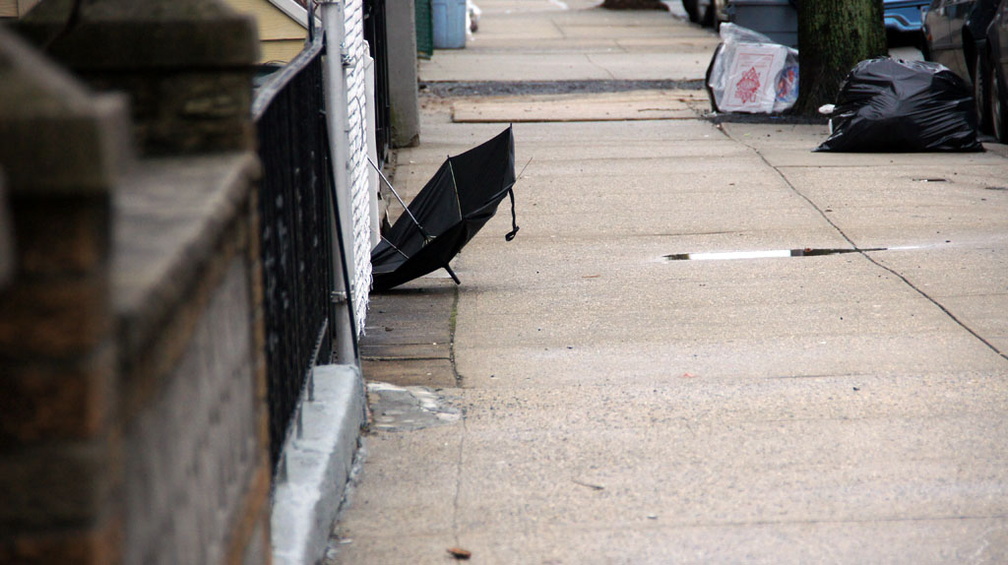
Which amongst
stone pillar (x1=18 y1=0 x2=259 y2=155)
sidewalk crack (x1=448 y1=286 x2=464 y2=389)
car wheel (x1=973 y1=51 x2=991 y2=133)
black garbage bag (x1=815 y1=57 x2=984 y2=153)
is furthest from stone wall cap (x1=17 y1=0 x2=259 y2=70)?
car wheel (x1=973 y1=51 x2=991 y2=133)

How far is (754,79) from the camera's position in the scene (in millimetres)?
14141

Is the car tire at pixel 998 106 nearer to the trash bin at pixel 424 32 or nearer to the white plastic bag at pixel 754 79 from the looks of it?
the white plastic bag at pixel 754 79

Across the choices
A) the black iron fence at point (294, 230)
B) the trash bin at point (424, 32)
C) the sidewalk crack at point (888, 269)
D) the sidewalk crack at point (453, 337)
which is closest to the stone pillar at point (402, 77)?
the sidewalk crack at point (888, 269)

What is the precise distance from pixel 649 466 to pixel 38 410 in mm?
3141

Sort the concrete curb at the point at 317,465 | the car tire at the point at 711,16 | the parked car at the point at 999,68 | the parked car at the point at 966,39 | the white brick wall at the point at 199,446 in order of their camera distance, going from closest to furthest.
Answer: the white brick wall at the point at 199,446, the concrete curb at the point at 317,465, the parked car at the point at 999,68, the parked car at the point at 966,39, the car tire at the point at 711,16

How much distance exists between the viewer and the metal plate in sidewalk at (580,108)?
14.2 meters

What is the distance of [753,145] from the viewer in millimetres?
12203

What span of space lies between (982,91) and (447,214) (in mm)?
7256

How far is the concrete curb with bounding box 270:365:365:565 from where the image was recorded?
133 inches

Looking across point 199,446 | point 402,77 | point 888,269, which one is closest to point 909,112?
point 888,269

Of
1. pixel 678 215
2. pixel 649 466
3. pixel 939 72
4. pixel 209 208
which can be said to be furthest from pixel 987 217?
pixel 209 208

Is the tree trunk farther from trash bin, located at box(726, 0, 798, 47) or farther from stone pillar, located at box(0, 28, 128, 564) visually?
stone pillar, located at box(0, 28, 128, 564)

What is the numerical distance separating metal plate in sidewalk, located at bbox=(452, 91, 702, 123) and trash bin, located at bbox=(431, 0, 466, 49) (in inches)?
279

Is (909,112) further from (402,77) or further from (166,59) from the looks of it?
(166,59)
